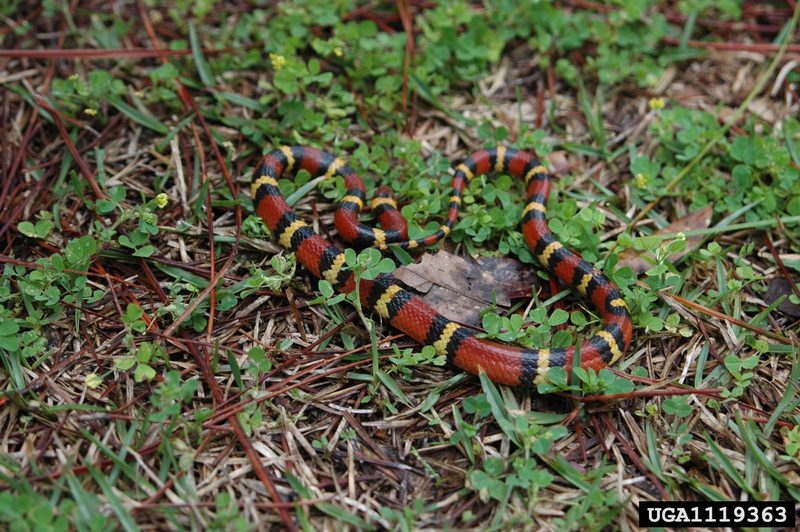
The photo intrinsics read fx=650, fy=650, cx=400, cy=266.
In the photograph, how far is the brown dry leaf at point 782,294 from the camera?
5.05 metres

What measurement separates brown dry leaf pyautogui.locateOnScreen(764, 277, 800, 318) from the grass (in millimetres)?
37

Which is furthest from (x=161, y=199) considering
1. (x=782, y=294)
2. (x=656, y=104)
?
(x=782, y=294)

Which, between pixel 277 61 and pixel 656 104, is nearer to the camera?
pixel 277 61

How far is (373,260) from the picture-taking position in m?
4.75

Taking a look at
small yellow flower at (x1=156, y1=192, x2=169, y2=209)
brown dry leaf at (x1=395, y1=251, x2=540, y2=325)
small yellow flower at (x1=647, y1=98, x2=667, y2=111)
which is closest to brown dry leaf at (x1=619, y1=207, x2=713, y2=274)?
brown dry leaf at (x1=395, y1=251, x2=540, y2=325)

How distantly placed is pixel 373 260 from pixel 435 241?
2.47ft

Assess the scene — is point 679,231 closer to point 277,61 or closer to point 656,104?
point 656,104

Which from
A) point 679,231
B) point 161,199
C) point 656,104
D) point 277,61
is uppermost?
point 277,61

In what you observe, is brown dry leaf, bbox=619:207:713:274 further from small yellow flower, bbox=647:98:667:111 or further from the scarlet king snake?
small yellow flower, bbox=647:98:667:111

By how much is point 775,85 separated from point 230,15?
221 inches

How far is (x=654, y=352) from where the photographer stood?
485 cm

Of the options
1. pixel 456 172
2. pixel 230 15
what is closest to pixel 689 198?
pixel 456 172

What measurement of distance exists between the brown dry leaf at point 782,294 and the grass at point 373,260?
37mm

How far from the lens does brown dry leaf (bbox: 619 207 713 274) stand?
17.5 ft
